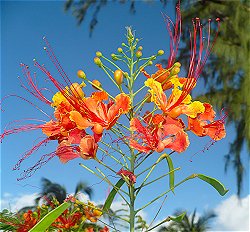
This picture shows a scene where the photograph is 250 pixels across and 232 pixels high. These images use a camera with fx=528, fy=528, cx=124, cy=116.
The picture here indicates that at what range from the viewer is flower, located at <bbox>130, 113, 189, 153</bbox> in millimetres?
844

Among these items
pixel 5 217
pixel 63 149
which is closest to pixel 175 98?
pixel 63 149

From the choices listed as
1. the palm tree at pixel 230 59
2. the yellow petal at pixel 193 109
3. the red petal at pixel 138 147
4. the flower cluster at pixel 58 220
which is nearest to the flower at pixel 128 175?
the red petal at pixel 138 147

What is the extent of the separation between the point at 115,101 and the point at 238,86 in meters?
4.38

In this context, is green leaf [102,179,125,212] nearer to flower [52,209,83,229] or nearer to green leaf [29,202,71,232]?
green leaf [29,202,71,232]

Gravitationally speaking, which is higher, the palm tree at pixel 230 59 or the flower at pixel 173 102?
the palm tree at pixel 230 59

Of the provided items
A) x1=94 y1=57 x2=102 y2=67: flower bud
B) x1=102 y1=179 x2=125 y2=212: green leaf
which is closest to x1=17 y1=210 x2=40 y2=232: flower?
x1=102 y1=179 x2=125 y2=212: green leaf

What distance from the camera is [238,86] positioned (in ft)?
16.8

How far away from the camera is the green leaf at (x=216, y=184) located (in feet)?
2.60

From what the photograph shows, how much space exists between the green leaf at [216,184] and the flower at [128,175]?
0.10m

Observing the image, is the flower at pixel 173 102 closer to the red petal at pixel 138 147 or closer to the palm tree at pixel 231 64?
the red petal at pixel 138 147

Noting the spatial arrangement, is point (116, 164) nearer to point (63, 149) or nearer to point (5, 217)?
point (63, 149)

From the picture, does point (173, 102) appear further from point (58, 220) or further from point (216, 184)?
point (58, 220)

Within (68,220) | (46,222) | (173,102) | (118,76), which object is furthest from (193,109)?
(68,220)

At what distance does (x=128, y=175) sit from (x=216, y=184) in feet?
0.46
